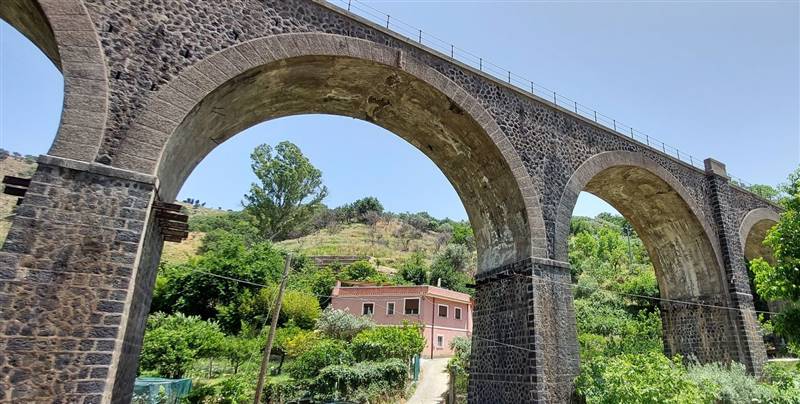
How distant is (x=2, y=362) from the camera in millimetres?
4945

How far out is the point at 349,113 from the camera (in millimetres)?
10398

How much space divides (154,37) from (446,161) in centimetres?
671

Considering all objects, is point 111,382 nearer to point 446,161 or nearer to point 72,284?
point 72,284

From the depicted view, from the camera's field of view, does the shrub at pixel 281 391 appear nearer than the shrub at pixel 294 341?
Yes

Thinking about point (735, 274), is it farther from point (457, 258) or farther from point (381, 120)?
point (457, 258)

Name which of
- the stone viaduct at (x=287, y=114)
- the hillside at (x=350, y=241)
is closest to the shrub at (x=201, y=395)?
the stone viaduct at (x=287, y=114)

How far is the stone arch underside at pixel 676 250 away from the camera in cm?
1306

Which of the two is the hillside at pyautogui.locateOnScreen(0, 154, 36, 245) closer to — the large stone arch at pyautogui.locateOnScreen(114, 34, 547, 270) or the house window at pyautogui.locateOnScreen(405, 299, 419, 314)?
the house window at pyautogui.locateOnScreen(405, 299, 419, 314)

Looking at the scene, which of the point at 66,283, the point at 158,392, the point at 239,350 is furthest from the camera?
the point at 239,350

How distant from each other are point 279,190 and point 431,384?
23.4 m

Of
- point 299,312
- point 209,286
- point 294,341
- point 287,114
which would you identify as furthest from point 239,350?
point 287,114

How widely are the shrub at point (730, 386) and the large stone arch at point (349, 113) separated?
4.89 m

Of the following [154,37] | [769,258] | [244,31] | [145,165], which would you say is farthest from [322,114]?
[769,258]

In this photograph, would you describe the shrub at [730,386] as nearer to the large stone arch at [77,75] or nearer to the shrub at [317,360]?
the shrub at [317,360]
